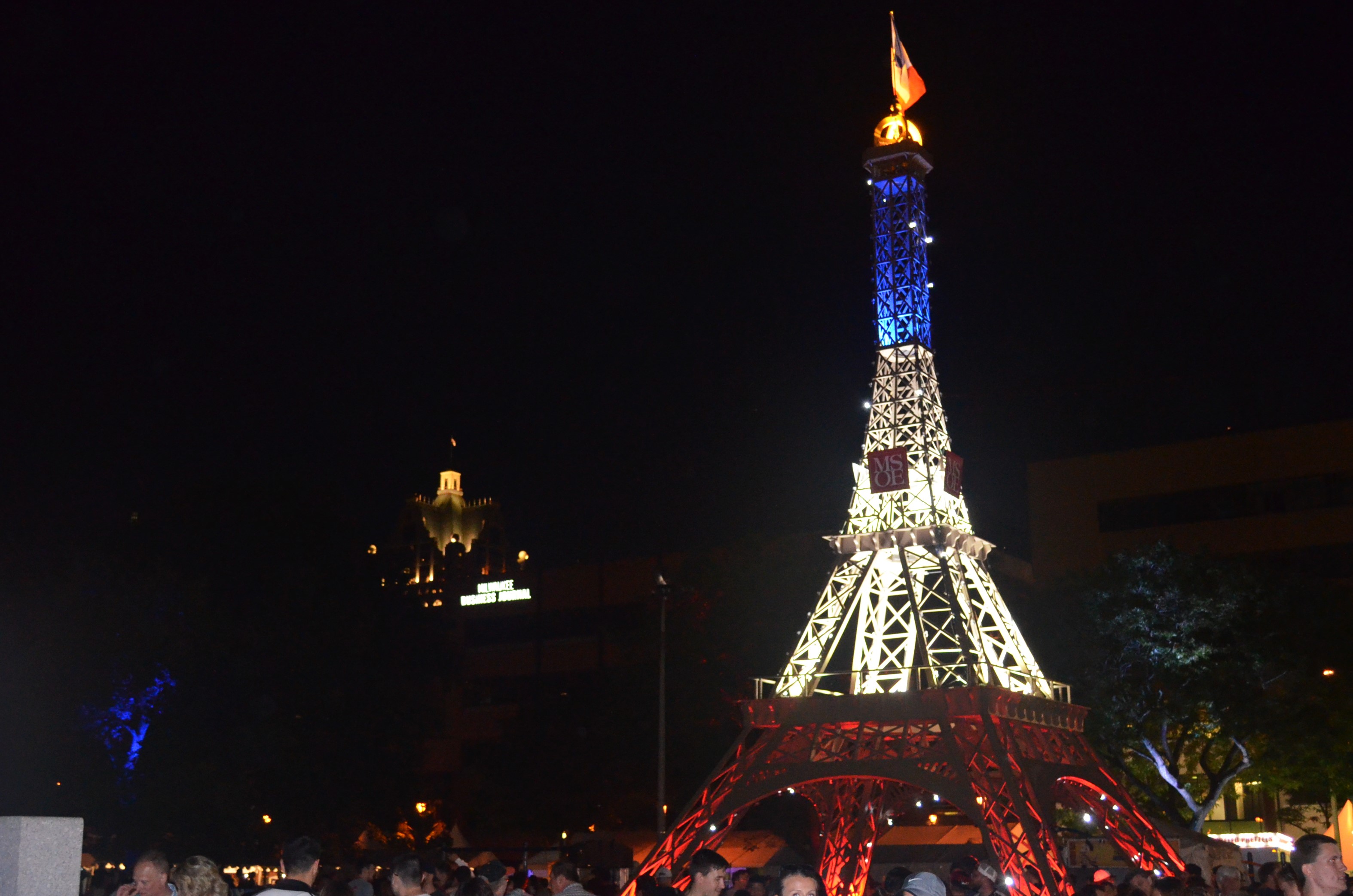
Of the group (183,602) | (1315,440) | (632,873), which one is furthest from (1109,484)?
(183,602)

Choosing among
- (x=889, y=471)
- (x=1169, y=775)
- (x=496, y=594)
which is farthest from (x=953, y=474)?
(x=496, y=594)

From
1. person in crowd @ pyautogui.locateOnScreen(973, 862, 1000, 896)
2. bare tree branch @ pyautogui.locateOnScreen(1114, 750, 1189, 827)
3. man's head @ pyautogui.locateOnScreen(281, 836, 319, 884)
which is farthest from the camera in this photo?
bare tree branch @ pyautogui.locateOnScreen(1114, 750, 1189, 827)

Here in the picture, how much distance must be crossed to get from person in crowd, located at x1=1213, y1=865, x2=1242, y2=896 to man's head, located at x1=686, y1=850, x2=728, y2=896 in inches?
330

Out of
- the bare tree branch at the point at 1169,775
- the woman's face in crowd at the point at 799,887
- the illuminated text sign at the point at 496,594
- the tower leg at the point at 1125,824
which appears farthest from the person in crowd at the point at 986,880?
the illuminated text sign at the point at 496,594

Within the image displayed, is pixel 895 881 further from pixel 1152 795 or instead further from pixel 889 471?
pixel 1152 795

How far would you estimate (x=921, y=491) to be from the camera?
1555 inches

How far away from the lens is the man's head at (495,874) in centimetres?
1123

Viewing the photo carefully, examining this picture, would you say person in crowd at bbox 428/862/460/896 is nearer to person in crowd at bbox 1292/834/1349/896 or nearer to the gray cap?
the gray cap

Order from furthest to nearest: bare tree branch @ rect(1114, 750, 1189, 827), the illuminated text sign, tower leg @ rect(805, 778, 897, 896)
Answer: the illuminated text sign
bare tree branch @ rect(1114, 750, 1189, 827)
tower leg @ rect(805, 778, 897, 896)

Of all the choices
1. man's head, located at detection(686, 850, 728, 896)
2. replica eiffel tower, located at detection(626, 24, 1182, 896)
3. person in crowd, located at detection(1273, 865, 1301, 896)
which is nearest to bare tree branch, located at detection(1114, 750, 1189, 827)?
replica eiffel tower, located at detection(626, 24, 1182, 896)

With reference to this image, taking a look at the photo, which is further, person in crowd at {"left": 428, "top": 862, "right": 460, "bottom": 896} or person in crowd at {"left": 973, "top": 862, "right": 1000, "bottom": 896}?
person in crowd at {"left": 973, "top": 862, "right": 1000, "bottom": 896}

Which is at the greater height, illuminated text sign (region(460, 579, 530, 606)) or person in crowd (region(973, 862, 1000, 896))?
illuminated text sign (region(460, 579, 530, 606))

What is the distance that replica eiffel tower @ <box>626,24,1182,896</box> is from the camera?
33500 millimetres

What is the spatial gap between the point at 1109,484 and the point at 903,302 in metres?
26.9
